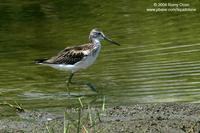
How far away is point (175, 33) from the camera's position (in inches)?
617

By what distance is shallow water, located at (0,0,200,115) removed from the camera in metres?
10.8

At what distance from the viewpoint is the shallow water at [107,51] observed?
35.5ft

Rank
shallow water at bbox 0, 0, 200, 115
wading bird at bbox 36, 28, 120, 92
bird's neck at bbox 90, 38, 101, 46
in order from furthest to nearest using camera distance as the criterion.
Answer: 1. bird's neck at bbox 90, 38, 101, 46
2. wading bird at bbox 36, 28, 120, 92
3. shallow water at bbox 0, 0, 200, 115

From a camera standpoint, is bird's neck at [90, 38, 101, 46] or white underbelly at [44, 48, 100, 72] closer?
white underbelly at [44, 48, 100, 72]

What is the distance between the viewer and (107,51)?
14539 mm

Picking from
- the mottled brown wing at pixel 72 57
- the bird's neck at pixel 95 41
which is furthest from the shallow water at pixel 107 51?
the bird's neck at pixel 95 41

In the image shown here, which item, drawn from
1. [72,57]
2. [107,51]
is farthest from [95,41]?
[107,51]

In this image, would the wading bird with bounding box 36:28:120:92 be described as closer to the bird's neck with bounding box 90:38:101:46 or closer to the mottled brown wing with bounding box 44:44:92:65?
the mottled brown wing with bounding box 44:44:92:65

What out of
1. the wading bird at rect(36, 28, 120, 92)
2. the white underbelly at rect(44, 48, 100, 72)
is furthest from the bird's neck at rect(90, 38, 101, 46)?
the white underbelly at rect(44, 48, 100, 72)

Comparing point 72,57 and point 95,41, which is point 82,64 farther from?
point 95,41

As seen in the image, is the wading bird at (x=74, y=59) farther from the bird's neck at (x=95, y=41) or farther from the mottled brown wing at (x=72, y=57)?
the bird's neck at (x=95, y=41)

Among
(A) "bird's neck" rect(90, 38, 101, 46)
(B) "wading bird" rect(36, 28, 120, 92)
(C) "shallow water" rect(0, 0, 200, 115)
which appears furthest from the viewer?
(A) "bird's neck" rect(90, 38, 101, 46)

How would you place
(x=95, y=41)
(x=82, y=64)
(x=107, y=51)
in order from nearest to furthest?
(x=82, y=64), (x=95, y=41), (x=107, y=51)

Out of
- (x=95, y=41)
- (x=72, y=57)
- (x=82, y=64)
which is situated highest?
(x=95, y=41)
